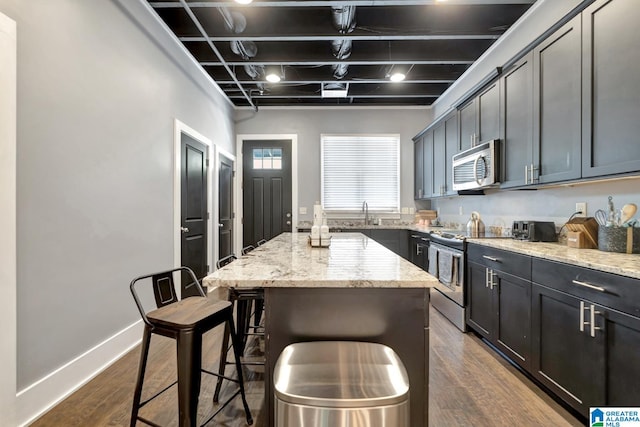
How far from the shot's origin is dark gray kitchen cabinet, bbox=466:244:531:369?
2.13m

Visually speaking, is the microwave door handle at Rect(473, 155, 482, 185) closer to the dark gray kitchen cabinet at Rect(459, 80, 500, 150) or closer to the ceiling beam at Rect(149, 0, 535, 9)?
the dark gray kitchen cabinet at Rect(459, 80, 500, 150)

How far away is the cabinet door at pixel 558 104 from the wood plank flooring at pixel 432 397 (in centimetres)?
143

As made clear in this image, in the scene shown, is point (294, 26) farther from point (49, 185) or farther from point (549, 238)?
point (549, 238)

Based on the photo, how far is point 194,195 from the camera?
394cm

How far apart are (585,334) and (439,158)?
3.16 m

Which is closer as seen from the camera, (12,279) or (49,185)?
(12,279)

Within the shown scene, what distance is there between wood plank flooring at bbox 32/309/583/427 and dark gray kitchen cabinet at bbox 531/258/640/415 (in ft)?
0.61

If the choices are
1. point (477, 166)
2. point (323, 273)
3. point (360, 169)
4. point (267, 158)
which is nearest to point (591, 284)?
point (323, 273)

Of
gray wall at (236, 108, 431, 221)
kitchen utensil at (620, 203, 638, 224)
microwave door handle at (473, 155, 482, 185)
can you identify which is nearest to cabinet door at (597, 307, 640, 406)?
kitchen utensil at (620, 203, 638, 224)

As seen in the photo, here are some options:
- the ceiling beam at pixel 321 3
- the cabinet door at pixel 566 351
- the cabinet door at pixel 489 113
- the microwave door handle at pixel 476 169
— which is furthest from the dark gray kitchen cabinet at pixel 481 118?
the cabinet door at pixel 566 351

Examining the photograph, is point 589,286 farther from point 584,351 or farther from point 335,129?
point 335,129

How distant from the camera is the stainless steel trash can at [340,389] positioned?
86cm

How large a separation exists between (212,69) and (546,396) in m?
4.80

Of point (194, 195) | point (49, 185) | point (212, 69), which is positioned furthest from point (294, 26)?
point (49, 185)
